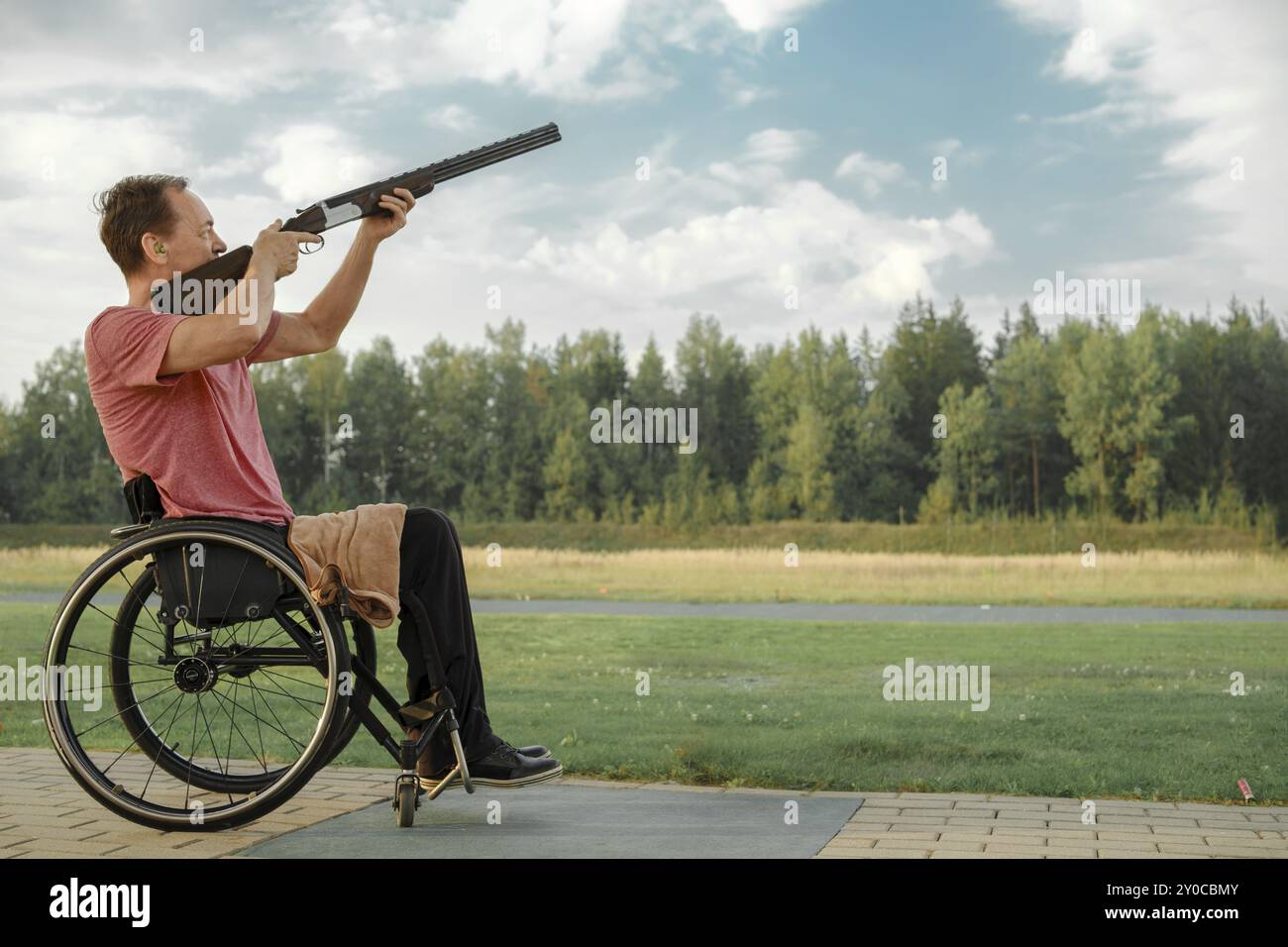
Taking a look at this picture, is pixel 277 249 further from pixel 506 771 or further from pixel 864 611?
pixel 864 611

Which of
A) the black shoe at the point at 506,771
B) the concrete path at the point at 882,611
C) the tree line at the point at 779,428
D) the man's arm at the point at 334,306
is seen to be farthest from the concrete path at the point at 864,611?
the tree line at the point at 779,428

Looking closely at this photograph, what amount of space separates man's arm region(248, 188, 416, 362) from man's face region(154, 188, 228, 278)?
30cm

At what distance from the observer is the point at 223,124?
16.6m

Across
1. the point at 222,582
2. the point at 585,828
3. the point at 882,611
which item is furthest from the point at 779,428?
the point at 222,582

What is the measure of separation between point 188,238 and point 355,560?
3.36 ft

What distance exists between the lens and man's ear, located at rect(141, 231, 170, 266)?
10.7ft

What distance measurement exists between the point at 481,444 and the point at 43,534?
1047 cm

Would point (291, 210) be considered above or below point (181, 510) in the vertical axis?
above

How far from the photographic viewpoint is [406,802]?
10.1 feet

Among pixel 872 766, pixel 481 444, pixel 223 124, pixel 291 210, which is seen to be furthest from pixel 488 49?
pixel 481 444

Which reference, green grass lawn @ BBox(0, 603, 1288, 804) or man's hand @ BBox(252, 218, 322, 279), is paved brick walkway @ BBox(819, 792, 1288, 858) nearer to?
green grass lawn @ BBox(0, 603, 1288, 804)

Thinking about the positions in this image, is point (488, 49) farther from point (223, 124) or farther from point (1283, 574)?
point (1283, 574)

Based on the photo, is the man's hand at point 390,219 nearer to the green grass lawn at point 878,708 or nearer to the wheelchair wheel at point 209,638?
the wheelchair wheel at point 209,638

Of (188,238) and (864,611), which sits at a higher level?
(188,238)
